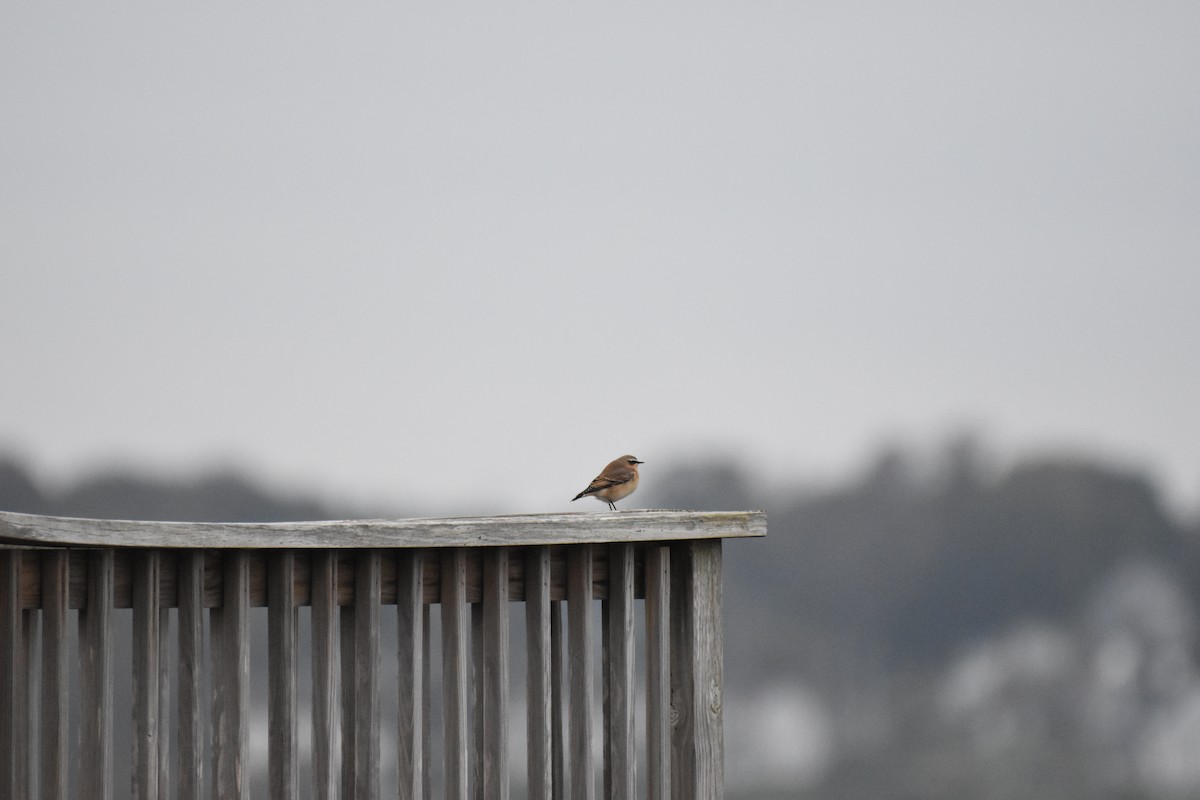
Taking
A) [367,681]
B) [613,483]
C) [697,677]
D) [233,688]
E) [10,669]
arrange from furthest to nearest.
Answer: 1. [613,483]
2. [697,677]
3. [367,681]
4. [233,688]
5. [10,669]

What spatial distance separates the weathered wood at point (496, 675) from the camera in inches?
148

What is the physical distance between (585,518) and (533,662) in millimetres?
467

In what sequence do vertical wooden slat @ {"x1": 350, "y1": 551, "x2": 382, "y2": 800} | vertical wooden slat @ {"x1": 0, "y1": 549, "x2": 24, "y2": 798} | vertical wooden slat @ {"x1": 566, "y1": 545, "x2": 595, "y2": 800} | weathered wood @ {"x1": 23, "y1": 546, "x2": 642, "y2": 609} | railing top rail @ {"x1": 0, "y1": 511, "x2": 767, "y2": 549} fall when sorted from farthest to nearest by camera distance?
vertical wooden slat @ {"x1": 566, "y1": 545, "x2": 595, "y2": 800}, vertical wooden slat @ {"x1": 350, "y1": 551, "x2": 382, "y2": 800}, weathered wood @ {"x1": 23, "y1": 546, "x2": 642, "y2": 609}, vertical wooden slat @ {"x1": 0, "y1": 549, "x2": 24, "y2": 798}, railing top rail @ {"x1": 0, "y1": 511, "x2": 767, "y2": 549}

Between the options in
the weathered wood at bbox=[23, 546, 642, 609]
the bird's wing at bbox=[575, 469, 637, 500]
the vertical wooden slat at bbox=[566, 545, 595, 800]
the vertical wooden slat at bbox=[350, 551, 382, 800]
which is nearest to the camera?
the weathered wood at bbox=[23, 546, 642, 609]

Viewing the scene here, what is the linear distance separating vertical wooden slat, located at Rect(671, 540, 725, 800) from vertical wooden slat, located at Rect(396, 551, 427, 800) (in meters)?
0.82

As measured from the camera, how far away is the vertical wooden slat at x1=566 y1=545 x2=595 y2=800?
3832 mm

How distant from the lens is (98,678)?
3.41 metres

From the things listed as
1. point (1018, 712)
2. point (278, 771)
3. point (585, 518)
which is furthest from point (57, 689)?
point (1018, 712)

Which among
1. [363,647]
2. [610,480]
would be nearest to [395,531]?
[363,647]

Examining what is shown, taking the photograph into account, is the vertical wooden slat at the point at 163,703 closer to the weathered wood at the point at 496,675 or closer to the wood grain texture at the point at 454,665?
the wood grain texture at the point at 454,665

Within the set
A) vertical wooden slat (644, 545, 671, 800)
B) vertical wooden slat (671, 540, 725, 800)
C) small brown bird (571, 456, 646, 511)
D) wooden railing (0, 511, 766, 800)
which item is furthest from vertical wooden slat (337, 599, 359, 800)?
small brown bird (571, 456, 646, 511)

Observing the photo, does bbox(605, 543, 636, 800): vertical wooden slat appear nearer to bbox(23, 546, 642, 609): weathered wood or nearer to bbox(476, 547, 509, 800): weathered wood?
bbox(23, 546, 642, 609): weathered wood

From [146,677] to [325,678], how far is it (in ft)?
1.52

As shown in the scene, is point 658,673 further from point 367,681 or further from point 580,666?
point 367,681
